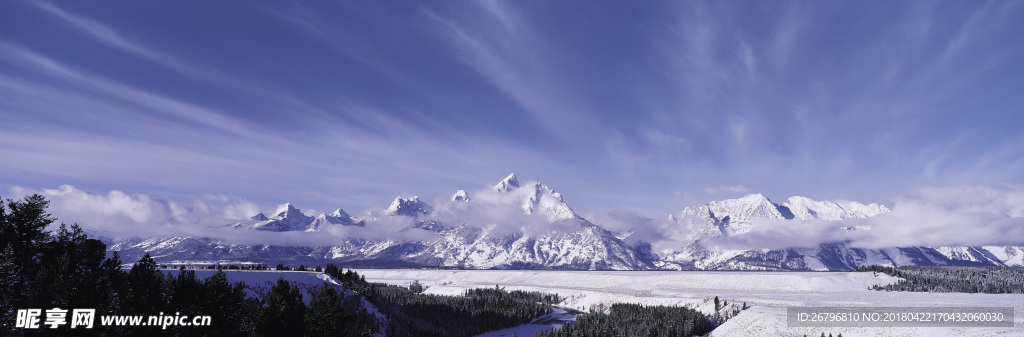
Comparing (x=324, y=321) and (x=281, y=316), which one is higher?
(x=281, y=316)

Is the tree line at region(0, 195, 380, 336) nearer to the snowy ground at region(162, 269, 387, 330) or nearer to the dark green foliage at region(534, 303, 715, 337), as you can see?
the snowy ground at region(162, 269, 387, 330)

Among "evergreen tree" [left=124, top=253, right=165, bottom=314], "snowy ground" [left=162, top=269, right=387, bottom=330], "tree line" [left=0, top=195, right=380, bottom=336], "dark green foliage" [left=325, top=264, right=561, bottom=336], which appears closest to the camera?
"tree line" [left=0, top=195, right=380, bottom=336]

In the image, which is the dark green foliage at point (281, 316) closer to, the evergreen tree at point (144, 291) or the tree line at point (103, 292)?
the tree line at point (103, 292)

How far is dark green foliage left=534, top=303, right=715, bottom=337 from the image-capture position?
135m

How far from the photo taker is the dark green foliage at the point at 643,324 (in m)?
135

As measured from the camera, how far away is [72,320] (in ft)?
154

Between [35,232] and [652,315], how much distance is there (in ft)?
506

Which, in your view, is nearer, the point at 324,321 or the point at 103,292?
the point at 103,292

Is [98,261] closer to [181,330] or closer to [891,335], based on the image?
[181,330]

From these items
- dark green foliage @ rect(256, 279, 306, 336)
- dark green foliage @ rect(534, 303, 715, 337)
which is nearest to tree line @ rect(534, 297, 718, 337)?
dark green foliage @ rect(534, 303, 715, 337)

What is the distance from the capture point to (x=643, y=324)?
14325cm

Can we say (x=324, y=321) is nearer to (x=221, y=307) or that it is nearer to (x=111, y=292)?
(x=221, y=307)

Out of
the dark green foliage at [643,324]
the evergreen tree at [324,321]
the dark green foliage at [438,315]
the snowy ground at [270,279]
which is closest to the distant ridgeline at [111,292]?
the evergreen tree at [324,321]

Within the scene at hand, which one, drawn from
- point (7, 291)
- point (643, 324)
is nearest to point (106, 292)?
point (7, 291)
